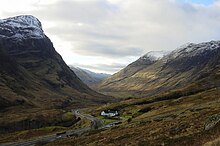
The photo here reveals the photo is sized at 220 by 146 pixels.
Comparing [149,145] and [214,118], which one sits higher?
[214,118]

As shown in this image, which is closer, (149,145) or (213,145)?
(213,145)

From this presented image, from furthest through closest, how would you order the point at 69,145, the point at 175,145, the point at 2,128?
the point at 2,128 < the point at 69,145 < the point at 175,145

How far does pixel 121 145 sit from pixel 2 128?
15614 cm

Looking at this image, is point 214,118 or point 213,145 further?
point 214,118

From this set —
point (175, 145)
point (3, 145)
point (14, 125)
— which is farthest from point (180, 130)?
point (14, 125)

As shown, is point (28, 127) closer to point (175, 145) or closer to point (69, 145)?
point (69, 145)

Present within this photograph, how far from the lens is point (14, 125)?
636ft

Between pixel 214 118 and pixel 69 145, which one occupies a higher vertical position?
pixel 214 118

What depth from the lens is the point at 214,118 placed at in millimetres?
38469

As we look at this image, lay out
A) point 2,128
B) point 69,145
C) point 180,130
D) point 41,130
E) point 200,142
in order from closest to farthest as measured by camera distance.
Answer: point 200,142 < point 180,130 < point 69,145 < point 41,130 < point 2,128

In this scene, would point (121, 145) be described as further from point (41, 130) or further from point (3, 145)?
point (41, 130)

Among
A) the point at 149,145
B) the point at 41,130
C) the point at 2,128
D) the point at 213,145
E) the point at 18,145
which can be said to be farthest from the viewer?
the point at 2,128

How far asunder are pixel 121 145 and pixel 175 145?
14.5 m

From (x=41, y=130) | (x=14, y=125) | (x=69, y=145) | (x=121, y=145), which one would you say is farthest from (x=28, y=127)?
(x=121, y=145)
